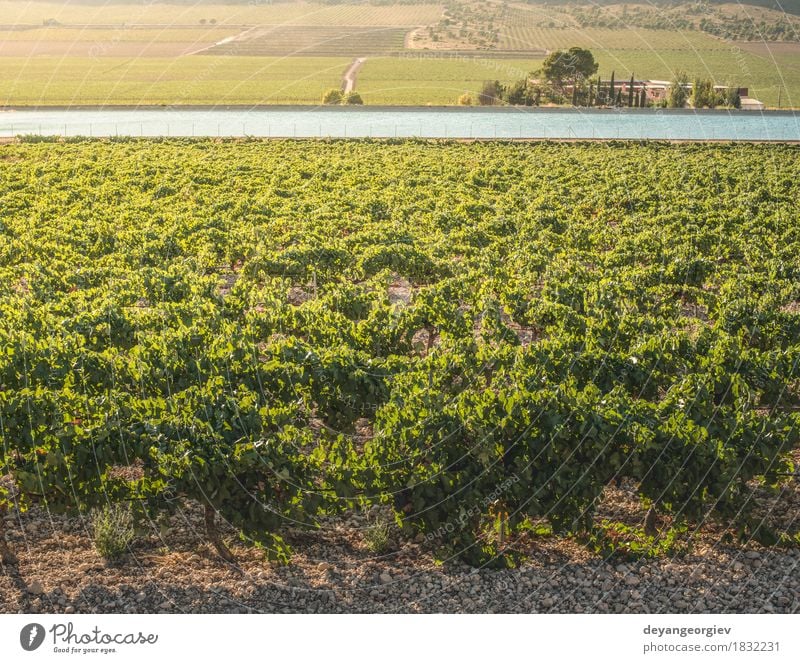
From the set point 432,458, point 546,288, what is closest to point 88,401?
point 432,458

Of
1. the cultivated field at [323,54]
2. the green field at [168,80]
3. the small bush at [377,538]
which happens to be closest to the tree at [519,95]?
the cultivated field at [323,54]

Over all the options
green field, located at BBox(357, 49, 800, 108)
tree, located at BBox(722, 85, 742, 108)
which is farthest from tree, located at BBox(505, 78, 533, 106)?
tree, located at BBox(722, 85, 742, 108)

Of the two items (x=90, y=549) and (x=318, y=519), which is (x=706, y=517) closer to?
(x=318, y=519)

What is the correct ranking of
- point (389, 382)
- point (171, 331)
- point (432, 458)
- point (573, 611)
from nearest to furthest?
point (573, 611), point (432, 458), point (389, 382), point (171, 331)

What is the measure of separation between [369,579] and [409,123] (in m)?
83.8

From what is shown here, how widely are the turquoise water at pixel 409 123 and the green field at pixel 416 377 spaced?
5247cm

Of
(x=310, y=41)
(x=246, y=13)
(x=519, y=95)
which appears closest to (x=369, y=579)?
(x=519, y=95)

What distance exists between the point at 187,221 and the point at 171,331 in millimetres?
16049

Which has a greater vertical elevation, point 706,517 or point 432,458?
point 432,458

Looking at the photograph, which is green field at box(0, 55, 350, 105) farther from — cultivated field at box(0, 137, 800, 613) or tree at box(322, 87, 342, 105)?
cultivated field at box(0, 137, 800, 613)

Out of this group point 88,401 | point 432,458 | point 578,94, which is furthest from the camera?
point 578,94

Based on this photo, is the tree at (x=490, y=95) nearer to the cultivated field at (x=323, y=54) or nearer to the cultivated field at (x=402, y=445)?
the cultivated field at (x=323, y=54)

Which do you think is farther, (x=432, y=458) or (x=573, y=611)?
(x=432, y=458)

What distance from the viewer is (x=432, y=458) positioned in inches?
485
